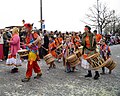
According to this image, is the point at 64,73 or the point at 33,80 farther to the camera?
the point at 64,73

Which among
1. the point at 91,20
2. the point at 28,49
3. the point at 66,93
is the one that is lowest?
the point at 66,93

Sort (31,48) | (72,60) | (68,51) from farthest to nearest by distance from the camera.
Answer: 1. (68,51)
2. (72,60)
3. (31,48)

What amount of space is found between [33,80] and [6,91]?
164cm

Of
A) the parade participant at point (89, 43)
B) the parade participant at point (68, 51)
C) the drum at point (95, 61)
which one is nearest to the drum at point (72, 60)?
the parade participant at point (68, 51)

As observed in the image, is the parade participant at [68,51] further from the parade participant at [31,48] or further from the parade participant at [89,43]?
the parade participant at [31,48]

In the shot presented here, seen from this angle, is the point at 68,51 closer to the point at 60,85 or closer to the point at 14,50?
the point at 14,50

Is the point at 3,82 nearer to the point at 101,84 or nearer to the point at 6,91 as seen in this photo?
the point at 6,91

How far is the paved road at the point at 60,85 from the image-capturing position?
7.47 m

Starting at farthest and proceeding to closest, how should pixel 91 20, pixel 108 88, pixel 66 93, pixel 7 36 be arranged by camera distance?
pixel 91 20 < pixel 7 36 < pixel 108 88 < pixel 66 93

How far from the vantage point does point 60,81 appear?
911cm

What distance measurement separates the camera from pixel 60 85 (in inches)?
332

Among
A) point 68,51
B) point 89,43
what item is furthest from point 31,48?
point 68,51

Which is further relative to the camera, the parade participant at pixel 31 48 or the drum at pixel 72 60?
the drum at pixel 72 60

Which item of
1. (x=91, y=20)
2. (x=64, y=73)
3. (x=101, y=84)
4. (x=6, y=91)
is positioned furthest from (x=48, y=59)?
(x=91, y=20)
